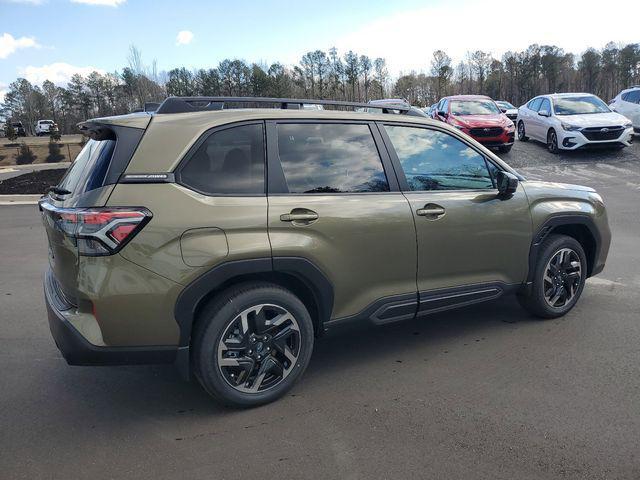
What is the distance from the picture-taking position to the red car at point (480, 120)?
50.6ft

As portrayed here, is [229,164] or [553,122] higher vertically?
[229,164]

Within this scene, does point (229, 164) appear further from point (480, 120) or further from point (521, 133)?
point (521, 133)

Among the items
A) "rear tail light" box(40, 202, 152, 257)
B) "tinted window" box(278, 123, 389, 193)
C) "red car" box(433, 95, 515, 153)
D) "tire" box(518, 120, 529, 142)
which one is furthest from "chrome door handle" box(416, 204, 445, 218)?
"tire" box(518, 120, 529, 142)

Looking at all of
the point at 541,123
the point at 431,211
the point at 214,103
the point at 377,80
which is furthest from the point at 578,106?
the point at 377,80

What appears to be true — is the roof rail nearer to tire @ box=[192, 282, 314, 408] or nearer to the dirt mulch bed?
tire @ box=[192, 282, 314, 408]

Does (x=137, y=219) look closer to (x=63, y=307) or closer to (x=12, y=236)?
(x=63, y=307)

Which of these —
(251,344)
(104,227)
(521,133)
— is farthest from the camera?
(521,133)

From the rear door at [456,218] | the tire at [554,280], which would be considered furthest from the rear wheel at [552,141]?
the rear door at [456,218]

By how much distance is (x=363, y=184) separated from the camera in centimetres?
356

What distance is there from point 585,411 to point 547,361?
0.70 meters

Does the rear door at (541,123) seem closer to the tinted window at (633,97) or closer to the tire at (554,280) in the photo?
the tinted window at (633,97)

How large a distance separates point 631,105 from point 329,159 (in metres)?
18.5

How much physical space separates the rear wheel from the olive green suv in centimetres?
1346

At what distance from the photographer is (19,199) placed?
12539 millimetres
